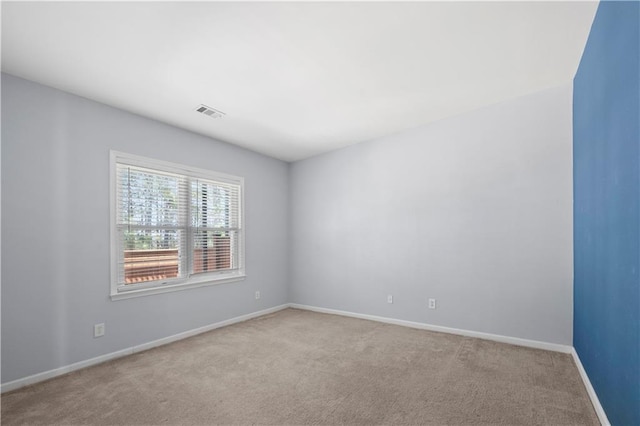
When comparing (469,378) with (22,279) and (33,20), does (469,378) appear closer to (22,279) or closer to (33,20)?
(22,279)

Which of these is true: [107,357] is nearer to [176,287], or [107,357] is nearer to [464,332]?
[176,287]

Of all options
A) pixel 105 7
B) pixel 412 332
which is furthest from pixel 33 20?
pixel 412 332

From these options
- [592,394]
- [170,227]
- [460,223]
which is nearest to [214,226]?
[170,227]

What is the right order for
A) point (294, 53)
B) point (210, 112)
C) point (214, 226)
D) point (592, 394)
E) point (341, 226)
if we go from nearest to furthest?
point (592, 394) < point (294, 53) < point (210, 112) < point (214, 226) < point (341, 226)

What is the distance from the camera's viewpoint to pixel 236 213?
4.60m

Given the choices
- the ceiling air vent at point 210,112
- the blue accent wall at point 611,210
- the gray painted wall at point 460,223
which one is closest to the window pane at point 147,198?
the ceiling air vent at point 210,112

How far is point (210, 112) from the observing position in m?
3.40

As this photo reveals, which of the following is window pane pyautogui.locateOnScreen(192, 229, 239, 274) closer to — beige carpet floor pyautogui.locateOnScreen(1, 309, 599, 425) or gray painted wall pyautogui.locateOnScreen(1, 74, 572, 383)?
gray painted wall pyautogui.locateOnScreen(1, 74, 572, 383)

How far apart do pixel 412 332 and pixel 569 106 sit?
116 inches

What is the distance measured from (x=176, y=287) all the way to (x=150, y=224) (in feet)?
2.64

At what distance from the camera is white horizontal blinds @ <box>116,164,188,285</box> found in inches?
129

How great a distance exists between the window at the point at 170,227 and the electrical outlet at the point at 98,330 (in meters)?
0.30

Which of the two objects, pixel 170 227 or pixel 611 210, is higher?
pixel 611 210

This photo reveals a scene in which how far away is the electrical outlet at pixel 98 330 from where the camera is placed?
2976mm
